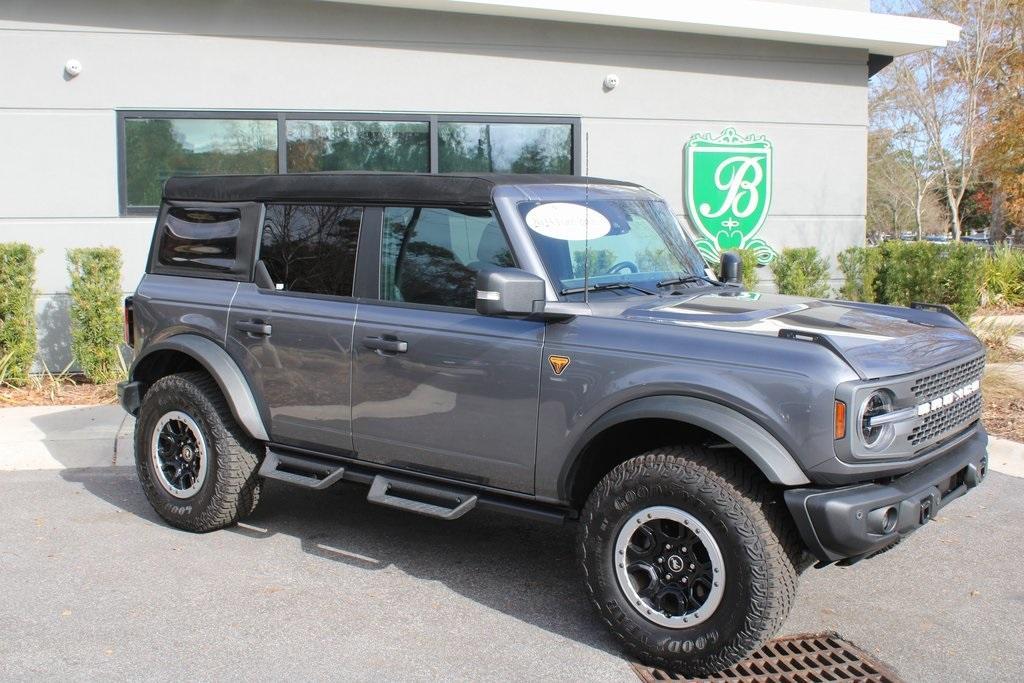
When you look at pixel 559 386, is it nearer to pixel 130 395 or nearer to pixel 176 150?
pixel 130 395

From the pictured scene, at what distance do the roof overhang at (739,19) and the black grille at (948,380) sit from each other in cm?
672

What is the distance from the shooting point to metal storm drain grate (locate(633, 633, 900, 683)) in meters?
4.13

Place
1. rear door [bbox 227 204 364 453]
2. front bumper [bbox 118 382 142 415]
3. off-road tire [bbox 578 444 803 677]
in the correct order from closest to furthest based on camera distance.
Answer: off-road tire [bbox 578 444 803 677]
rear door [bbox 227 204 364 453]
front bumper [bbox 118 382 142 415]

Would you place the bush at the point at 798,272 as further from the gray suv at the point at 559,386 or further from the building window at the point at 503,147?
the gray suv at the point at 559,386

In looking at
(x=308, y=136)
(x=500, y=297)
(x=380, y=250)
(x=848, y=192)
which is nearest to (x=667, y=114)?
(x=848, y=192)

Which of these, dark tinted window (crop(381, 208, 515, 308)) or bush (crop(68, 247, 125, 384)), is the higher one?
dark tinted window (crop(381, 208, 515, 308))

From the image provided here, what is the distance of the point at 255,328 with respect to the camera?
18.2ft

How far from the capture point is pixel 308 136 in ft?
35.0

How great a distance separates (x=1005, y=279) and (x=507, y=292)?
1437 cm

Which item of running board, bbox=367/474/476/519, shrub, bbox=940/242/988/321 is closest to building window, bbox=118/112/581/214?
shrub, bbox=940/242/988/321

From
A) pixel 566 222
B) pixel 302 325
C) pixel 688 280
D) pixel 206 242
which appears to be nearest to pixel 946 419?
pixel 688 280

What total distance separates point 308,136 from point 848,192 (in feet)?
19.8

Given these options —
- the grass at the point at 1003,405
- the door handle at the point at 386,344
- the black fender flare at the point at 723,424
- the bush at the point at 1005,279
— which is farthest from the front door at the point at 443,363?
the bush at the point at 1005,279

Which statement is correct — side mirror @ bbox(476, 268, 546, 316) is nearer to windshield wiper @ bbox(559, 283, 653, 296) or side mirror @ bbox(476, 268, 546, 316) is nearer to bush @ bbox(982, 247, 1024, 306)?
Answer: windshield wiper @ bbox(559, 283, 653, 296)
